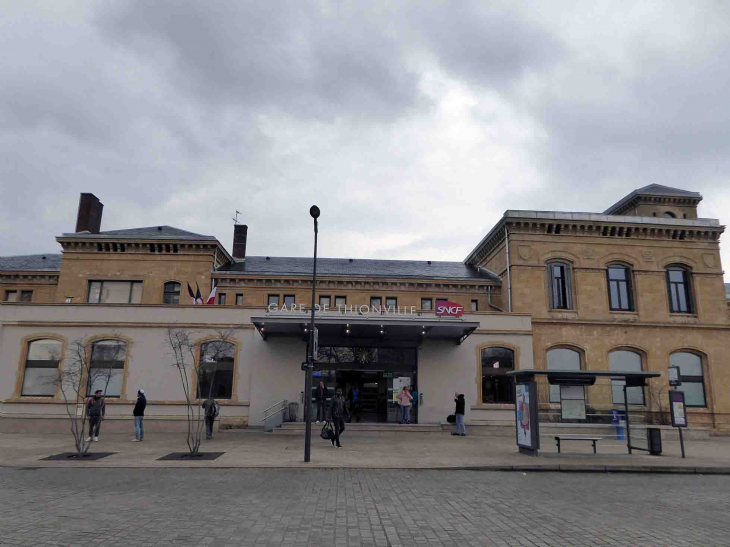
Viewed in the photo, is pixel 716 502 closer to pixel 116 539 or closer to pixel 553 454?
pixel 553 454

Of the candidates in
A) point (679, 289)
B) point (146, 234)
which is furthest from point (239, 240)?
point (679, 289)

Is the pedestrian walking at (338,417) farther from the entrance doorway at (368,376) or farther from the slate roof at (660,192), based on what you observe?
the slate roof at (660,192)

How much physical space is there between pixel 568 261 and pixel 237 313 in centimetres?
1762

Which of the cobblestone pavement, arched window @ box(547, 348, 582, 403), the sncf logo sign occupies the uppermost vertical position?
the sncf logo sign

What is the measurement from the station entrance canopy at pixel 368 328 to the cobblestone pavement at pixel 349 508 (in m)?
9.66

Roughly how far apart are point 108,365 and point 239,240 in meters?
14.3

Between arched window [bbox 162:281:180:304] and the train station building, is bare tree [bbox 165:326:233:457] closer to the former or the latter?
the train station building

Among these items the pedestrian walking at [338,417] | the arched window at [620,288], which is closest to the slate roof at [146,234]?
the pedestrian walking at [338,417]

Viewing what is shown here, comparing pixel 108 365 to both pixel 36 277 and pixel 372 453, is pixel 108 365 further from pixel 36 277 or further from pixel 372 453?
pixel 36 277

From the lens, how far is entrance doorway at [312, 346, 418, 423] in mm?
24391

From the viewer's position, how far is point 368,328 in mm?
23141

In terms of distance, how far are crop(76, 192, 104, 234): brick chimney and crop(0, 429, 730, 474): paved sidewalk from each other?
1575 centimetres

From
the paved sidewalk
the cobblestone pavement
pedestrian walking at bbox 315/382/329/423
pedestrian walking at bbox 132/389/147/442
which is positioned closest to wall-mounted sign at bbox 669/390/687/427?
the paved sidewalk

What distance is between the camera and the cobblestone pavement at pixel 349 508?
688cm
